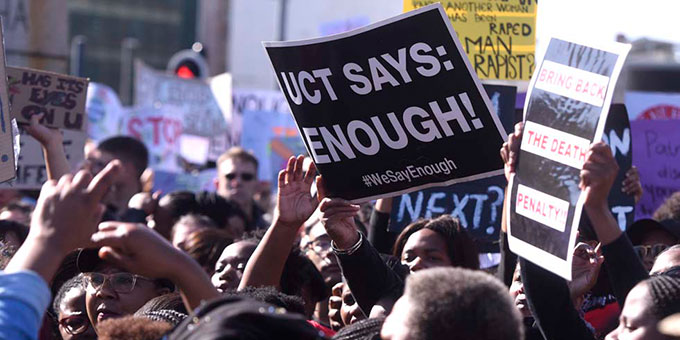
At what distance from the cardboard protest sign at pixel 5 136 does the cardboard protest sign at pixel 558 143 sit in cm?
200

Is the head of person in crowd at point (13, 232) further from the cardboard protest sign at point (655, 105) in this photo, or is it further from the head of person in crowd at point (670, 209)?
the cardboard protest sign at point (655, 105)

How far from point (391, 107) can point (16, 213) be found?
352 centimetres

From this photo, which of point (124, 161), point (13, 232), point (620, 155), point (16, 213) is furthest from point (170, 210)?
point (620, 155)

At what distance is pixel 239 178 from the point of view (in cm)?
864

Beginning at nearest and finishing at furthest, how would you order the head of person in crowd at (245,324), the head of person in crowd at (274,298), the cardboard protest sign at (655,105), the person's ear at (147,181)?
the head of person in crowd at (245,324) → the head of person in crowd at (274,298) → the cardboard protest sign at (655,105) → the person's ear at (147,181)

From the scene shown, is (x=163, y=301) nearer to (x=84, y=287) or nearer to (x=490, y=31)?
(x=84, y=287)

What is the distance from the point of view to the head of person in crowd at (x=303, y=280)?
4.97m

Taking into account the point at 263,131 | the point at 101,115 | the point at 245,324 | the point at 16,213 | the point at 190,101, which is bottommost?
the point at 101,115

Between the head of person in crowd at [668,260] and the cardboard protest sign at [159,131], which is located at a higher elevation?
the head of person in crowd at [668,260]

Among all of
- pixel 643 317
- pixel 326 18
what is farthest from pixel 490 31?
pixel 326 18

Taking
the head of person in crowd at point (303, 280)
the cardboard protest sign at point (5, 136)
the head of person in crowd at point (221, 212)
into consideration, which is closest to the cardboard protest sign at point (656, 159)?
the head of person in crowd at point (221, 212)

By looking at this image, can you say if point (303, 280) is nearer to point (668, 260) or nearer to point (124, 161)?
point (668, 260)

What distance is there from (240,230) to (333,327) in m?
2.94

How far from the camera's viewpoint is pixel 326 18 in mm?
40344
